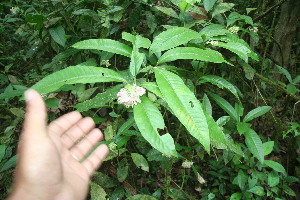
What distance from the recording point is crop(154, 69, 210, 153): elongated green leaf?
0.95 m

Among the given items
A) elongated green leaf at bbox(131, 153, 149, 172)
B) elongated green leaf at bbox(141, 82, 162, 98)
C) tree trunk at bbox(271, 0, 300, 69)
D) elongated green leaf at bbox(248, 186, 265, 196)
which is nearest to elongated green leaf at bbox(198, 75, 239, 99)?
elongated green leaf at bbox(141, 82, 162, 98)

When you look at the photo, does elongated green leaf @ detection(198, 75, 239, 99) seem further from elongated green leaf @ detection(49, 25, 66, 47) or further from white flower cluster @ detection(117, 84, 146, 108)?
elongated green leaf @ detection(49, 25, 66, 47)

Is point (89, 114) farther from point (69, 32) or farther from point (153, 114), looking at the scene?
point (153, 114)

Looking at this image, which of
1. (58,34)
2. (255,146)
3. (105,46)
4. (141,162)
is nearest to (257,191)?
(255,146)

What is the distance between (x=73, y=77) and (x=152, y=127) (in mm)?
412

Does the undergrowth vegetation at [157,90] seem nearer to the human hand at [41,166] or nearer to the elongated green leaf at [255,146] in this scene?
the elongated green leaf at [255,146]

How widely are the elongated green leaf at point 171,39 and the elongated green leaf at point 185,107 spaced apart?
0.23 metres

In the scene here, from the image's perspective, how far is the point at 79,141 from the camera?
153 centimetres

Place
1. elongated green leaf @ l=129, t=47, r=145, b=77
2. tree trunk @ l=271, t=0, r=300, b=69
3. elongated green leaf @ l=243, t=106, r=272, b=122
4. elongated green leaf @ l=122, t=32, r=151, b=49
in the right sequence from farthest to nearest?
1. tree trunk @ l=271, t=0, r=300, b=69
2. elongated green leaf @ l=243, t=106, r=272, b=122
3. elongated green leaf @ l=122, t=32, r=151, b=49
4. elongated green leaf @ l=129, t=47, r=145, b=77

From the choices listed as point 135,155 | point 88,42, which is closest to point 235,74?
point 135,155

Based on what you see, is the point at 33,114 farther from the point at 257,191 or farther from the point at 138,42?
the point at 257,191

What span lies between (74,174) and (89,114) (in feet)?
2.52

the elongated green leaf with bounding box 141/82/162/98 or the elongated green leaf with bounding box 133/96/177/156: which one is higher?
the elongated green leaf with bounding box 141/82/162/98

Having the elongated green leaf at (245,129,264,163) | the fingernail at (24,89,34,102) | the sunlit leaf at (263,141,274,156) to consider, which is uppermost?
the fingernail at (24,89,34,102)
